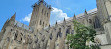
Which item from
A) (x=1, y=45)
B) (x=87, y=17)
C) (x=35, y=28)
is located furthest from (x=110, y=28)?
(x=35, y=28)

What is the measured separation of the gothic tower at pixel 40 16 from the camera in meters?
41.7

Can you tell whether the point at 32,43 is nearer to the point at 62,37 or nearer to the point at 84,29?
the point at 62,37

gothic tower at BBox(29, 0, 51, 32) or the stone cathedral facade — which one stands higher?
gothic tower at BBox(29, 0, 51, 32)

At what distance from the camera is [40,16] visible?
43406 millimetres

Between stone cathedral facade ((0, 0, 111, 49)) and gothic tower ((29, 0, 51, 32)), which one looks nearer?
stone cathedral facade ((0, 0, 111, 49))

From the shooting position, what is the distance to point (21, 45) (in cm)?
2894

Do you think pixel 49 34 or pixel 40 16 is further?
pixel 40 16

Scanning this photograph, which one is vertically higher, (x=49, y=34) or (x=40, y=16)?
(x=40, y=16)

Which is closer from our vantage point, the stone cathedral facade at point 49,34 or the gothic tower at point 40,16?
Result: the stone cathedral facade at point 49,34

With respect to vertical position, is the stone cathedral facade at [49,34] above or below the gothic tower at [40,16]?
below

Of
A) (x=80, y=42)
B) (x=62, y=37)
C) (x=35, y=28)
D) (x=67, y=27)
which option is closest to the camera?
(x=80, y=42)

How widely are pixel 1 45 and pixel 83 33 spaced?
24.6m

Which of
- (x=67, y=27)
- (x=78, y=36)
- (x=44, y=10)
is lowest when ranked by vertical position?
(x=78, y=36)

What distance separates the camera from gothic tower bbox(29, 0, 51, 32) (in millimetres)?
41656
